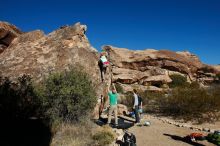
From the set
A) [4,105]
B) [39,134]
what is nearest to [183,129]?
[39,134]

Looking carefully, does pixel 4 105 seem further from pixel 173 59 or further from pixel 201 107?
pixel 173 59

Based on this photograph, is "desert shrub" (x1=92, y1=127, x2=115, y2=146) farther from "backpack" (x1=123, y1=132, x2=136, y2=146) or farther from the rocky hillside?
the rocky hillside

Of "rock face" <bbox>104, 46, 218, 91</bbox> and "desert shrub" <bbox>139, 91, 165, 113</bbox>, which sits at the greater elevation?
"rock face" <bbox>104, 46, 218, 91</bbox>

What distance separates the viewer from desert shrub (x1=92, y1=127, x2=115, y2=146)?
9531mm

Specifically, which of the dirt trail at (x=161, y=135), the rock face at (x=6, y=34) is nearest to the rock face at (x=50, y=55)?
the rock face at (x=6, y=34)

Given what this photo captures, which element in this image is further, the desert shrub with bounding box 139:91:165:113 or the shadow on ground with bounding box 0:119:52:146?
the desert shrub with bounding box 139:91:165:113

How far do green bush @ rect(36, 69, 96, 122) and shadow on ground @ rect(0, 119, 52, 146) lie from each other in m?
0.63

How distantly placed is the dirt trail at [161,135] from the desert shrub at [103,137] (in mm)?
1099

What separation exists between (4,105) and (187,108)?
35.7 ft

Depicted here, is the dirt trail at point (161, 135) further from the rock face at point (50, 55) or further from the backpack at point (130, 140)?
the rock face at point (50, 55)

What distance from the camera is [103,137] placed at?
988 centimetres

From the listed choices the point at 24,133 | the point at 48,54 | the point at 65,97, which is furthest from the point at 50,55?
the point at 24,133

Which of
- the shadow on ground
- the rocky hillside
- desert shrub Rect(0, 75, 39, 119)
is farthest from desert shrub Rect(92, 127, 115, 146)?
the rocky hillside

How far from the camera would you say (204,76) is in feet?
163
